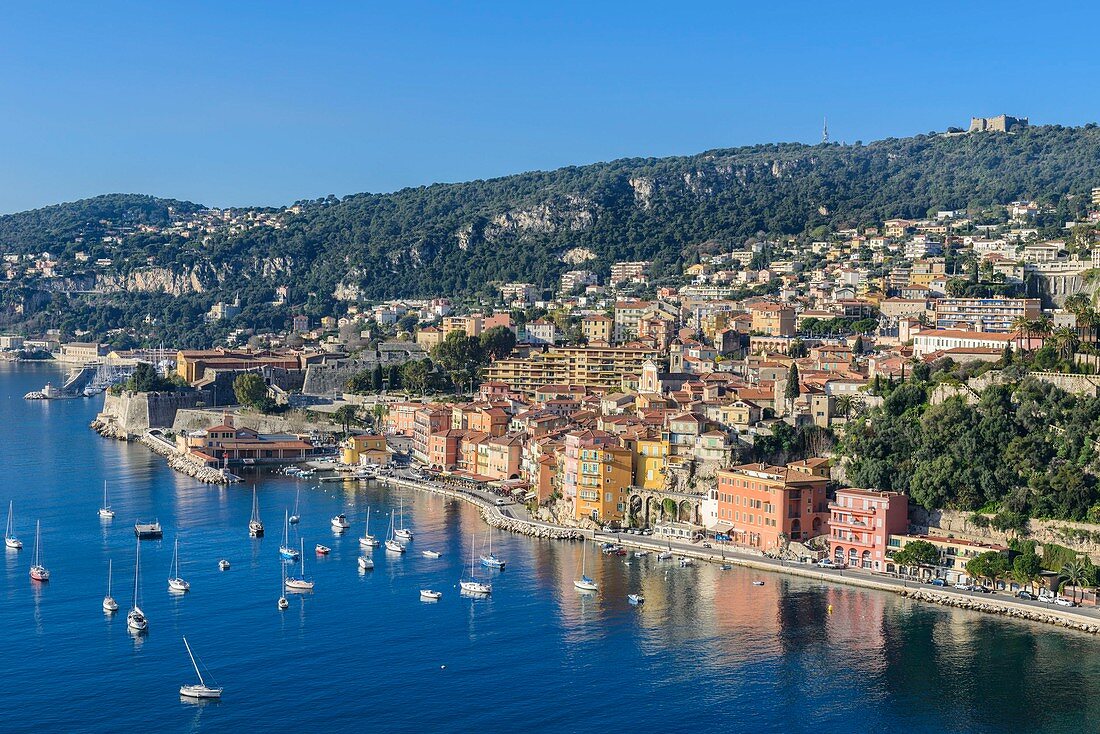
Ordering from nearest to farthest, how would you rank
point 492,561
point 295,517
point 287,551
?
1. point 492,561
2. point 287,551
3. point 295,517

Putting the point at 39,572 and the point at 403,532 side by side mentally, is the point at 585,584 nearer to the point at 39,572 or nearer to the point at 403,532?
the point at 403,532

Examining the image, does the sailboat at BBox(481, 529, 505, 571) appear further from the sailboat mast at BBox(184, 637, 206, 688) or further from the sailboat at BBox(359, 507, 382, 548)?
the sailboat mast at BBox(184, 637, 206, 688)

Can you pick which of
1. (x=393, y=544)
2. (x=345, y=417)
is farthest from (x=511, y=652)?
(x=345, y=417)

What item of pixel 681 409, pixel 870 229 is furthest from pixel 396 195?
pixel 681 409

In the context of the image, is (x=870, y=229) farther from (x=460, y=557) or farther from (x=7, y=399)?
(x=460, y=557)

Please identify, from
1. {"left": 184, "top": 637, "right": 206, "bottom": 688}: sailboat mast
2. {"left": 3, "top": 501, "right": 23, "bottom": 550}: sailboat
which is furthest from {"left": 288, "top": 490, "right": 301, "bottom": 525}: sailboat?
{"left": 184, "top": 637, "right": 206, "bottom": 688}: sailboat mast

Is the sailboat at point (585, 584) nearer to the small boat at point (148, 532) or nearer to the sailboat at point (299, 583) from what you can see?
the sailboat at point (299, 583)
